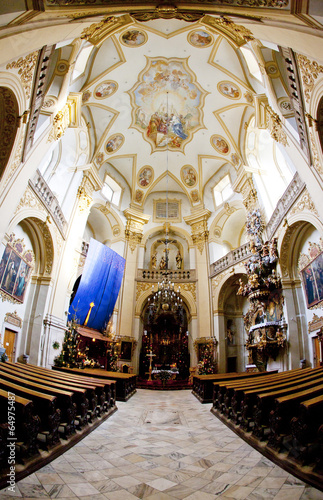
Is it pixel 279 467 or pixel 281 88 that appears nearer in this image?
pixel 279 467

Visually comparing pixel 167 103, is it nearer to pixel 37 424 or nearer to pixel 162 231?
pixel 162 231

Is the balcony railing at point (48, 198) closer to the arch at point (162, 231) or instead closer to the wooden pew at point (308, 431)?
the arch at point (162, 231)

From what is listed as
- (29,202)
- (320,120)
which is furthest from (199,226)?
(320,120)

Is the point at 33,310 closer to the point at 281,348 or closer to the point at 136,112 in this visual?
the point at 281,348

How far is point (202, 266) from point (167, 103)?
32.6 ft

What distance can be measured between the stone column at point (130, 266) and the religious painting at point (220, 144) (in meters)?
6.36

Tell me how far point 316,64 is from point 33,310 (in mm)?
11560

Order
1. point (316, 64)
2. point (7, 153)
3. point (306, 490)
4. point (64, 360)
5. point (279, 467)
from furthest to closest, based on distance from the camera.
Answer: point (64, 360)
point (7, 153)
point (316, 64)
point (279, 467)
point (306, 490)

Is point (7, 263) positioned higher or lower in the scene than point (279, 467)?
higher

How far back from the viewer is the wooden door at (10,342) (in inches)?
355

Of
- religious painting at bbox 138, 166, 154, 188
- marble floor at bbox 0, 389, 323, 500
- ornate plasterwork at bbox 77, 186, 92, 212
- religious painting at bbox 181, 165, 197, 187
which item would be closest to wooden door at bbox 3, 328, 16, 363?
marble floor at bbox 0, 389, 323, 500

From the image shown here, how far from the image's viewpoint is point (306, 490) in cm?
227

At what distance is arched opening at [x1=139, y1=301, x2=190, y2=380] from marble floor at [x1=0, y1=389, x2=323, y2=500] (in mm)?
12608

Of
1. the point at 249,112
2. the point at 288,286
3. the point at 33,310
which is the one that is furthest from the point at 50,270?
the point at 249,112
